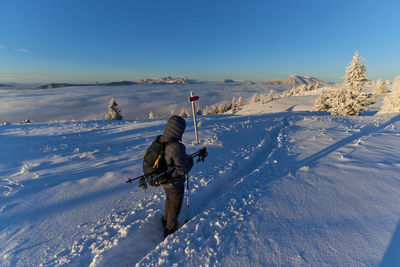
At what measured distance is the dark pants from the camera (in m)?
3.67

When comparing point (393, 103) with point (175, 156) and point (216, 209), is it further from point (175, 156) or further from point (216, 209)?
point (175, 156)

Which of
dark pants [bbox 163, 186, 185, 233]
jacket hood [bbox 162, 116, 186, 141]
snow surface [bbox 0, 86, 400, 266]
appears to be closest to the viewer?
snow surface [bbox 0, 86, 400, 266]

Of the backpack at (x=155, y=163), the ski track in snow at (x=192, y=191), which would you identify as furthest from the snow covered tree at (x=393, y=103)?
the backpack at (x=155, y=163)

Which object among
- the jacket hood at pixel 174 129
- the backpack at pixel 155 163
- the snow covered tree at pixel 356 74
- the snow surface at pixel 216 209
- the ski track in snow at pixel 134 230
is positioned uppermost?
the snow covered tree at pixel 356 74

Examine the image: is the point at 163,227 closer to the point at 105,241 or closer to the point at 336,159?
the point at 105,241

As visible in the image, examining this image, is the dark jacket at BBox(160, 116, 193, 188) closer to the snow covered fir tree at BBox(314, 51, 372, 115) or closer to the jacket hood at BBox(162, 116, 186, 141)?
the jacket hood at BBox(162, 116, 186, 141)

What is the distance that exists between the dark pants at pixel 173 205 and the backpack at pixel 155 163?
1.44 feet

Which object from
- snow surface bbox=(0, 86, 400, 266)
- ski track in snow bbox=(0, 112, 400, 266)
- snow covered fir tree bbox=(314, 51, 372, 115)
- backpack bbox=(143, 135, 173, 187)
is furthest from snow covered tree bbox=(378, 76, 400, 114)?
backpack bbox=(143, 135, 173, 187)

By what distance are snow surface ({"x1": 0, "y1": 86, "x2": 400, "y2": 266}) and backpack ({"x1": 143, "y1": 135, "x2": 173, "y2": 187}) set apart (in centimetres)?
126

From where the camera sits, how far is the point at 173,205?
3750 millimetres

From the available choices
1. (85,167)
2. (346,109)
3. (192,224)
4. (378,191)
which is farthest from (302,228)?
(346,109)

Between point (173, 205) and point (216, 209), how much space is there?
1125 mm

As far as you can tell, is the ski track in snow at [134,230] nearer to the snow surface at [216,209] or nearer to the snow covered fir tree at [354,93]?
the snow surface at [216,209]

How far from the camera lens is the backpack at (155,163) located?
325 centimetres
